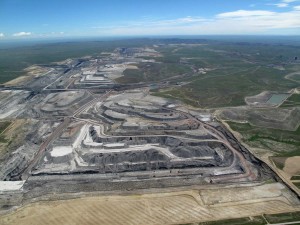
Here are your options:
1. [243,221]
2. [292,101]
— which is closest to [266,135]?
[243,221]

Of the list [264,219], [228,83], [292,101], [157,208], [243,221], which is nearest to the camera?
[243,221]

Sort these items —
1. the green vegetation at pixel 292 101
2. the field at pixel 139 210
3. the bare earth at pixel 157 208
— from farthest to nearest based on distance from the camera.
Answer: the green vegetation at pixel 292 101 < the bare earth at pixel 157 208 < the field at pixel 139 210

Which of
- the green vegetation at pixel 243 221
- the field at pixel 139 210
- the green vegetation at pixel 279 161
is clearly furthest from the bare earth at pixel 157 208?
the green vegetation at pixel 279 161

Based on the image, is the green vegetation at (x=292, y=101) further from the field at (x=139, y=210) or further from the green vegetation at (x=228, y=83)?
the field at (x=139, y=210)

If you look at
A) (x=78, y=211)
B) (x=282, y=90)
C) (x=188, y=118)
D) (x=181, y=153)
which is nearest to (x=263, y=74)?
(x=282, y=90)

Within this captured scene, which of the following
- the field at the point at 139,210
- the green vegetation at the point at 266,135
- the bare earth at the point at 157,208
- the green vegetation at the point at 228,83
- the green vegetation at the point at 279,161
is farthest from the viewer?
the green vegetation at the point at 228,83

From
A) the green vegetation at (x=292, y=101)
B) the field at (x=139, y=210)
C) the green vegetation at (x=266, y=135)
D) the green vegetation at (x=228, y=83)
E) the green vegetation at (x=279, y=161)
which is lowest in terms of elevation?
the green vegetation at (x=228, y=83)

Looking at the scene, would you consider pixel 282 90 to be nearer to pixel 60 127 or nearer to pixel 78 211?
pixel 60 127

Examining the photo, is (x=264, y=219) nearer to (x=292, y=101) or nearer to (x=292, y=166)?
(x=292, y=166)
